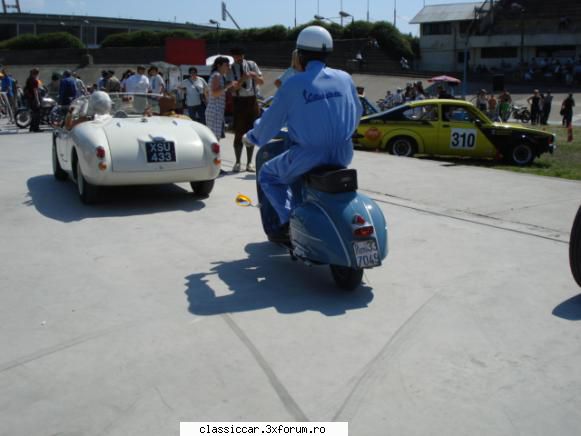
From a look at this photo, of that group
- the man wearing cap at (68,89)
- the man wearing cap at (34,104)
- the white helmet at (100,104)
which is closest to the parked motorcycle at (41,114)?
the man wearing cap at (34,104)

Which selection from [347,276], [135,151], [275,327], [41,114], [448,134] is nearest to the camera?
[275,327]

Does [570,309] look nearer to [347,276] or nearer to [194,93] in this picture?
[347,276]

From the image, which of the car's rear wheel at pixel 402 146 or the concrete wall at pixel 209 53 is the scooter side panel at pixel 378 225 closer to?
the car's rear wheel at pixel 402 146

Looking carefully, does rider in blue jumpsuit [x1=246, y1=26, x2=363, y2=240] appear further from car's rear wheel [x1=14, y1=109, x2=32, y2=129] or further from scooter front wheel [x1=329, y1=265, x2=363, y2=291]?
car's rear wheel [x1=14, y1=109, x2=32, y2=129]

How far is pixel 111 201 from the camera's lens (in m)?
8.16

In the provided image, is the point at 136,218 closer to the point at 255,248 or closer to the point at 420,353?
the point at 255,248

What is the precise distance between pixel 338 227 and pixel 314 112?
2.75 feet

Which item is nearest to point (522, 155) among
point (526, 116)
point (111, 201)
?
point (111, 201)

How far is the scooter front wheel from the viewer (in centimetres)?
483

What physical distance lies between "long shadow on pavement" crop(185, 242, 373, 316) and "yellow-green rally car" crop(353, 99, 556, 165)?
30.1 feet

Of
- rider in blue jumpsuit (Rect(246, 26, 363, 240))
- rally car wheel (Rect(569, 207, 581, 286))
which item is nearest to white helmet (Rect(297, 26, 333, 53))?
rider in blue jumpsuit (Rect(246, 26, 363, 240))

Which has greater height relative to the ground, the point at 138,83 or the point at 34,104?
the point at 138,83

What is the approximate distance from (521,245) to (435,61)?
2096 inches

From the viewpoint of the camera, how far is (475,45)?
52.9m
